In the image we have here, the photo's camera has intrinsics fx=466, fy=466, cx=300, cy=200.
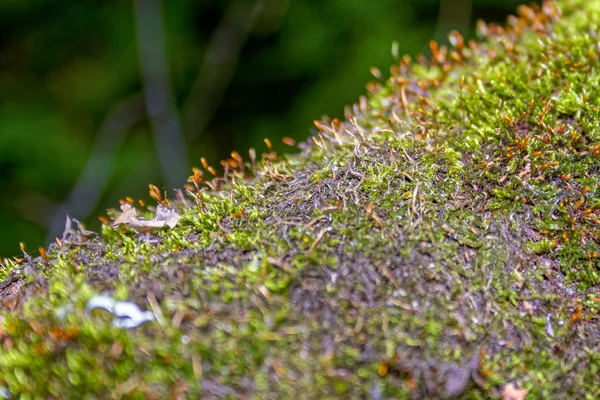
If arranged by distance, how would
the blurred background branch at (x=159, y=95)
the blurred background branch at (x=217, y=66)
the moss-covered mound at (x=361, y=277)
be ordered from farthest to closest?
the blurred background branch at (x=217, y=66) < the blurred background branch at (x=159, y=95) < the moss-covered mound at (x=361, y=277)

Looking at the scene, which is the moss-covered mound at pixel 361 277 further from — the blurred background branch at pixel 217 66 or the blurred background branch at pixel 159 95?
the blurred background branch at pixel 217 66

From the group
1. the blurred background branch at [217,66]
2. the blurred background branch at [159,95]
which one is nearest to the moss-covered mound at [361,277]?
the blurred background branch at [159,95]

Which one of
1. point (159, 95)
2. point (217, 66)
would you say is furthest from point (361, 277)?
point (217, 66)

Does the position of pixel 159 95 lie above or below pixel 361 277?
above

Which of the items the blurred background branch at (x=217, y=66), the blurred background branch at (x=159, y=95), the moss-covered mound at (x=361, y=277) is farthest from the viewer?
the blurred background branch at (x=217, y=66)

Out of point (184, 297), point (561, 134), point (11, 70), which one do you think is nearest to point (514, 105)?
Answer: point (561, 134)

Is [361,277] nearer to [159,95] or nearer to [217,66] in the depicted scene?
[159,95]

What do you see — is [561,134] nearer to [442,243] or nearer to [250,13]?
[442,243]
